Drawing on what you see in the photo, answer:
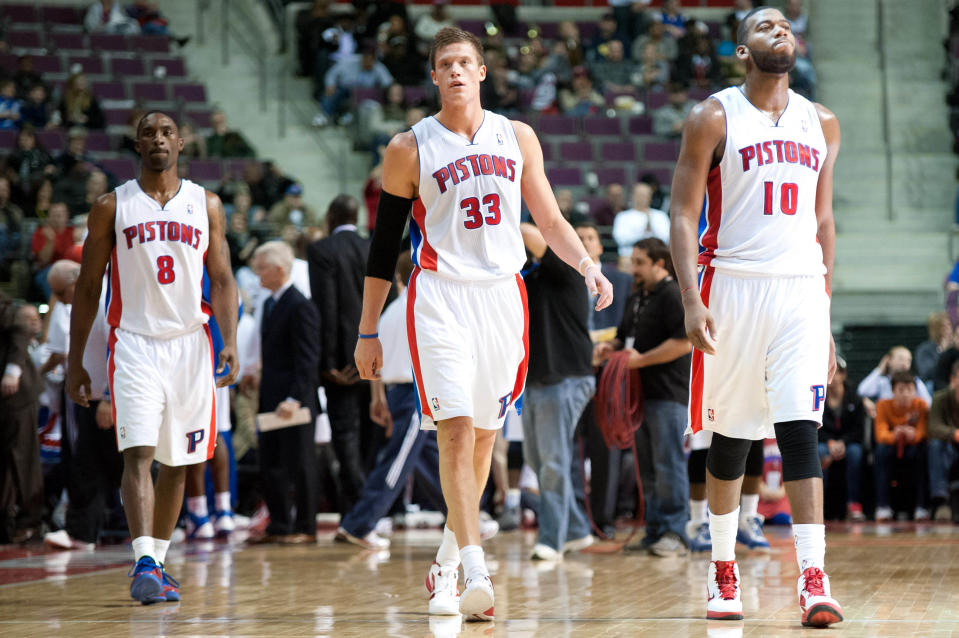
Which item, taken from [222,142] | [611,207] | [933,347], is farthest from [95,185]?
[933,347]

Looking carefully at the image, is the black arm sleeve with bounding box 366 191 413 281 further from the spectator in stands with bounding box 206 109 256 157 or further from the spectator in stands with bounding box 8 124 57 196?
the spectator in stands with bounding box 206 109 256 157

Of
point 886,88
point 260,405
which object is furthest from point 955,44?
point 260,405

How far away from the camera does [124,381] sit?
573 centimetres

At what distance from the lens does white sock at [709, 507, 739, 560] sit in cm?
476

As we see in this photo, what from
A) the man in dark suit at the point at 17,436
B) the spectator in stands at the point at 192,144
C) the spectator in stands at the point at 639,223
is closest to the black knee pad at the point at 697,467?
the man in dark suit at the point at 17,436

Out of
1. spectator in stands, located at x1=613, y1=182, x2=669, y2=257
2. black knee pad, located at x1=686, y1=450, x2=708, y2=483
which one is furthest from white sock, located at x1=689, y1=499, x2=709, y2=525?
spectator in stands, located at x1=613, y1=182, x2=669, y2=257

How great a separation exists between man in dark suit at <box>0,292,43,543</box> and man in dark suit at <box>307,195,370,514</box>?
2.16 m

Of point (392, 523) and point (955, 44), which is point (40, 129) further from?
point (955, 44)

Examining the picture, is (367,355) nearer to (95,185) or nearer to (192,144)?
(95,185)

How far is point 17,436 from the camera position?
941cm

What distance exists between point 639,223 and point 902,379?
13.3ft

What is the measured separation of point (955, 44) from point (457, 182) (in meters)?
16.2

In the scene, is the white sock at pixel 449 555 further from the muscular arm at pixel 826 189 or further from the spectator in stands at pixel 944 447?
the spectator in stands at pixel 944 447

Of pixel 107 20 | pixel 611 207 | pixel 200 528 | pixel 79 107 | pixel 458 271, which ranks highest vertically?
pixel 107 20
